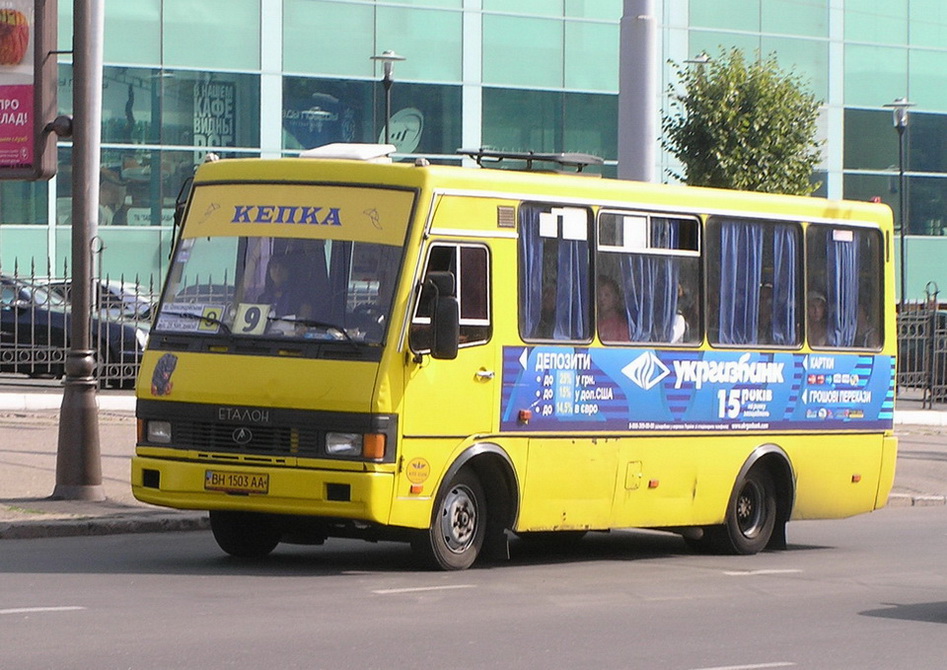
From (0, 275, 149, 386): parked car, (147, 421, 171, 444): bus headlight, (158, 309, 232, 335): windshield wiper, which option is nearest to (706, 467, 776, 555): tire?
(158, 309, 232, 335): windshield wiper

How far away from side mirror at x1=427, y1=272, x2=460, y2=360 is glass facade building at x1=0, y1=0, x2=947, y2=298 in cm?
2483

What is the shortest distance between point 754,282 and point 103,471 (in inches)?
260

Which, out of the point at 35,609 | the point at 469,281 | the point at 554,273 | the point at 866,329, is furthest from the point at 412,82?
the point at 35,609

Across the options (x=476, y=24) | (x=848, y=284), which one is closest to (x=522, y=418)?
(x=848, y=284)

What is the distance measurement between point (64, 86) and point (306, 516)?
26274mm

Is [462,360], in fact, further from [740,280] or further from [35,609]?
[35,609]

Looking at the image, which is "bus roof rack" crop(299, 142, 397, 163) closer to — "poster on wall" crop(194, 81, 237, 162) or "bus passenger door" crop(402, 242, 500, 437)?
"bus passenger door" crop(402, 242, 500, 437)

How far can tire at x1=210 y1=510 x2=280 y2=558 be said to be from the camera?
13.1 m

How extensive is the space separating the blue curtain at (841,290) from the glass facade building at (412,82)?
2183 cm

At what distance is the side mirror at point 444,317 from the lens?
Result: 12133 mm

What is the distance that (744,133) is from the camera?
28.5 m

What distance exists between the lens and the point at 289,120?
3988 centimetres

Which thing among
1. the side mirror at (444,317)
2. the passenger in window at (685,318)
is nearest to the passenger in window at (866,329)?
the passenger in window at (685,318)

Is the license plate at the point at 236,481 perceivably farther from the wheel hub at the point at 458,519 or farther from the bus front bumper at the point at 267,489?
the wheel hub at the point at 458,519
